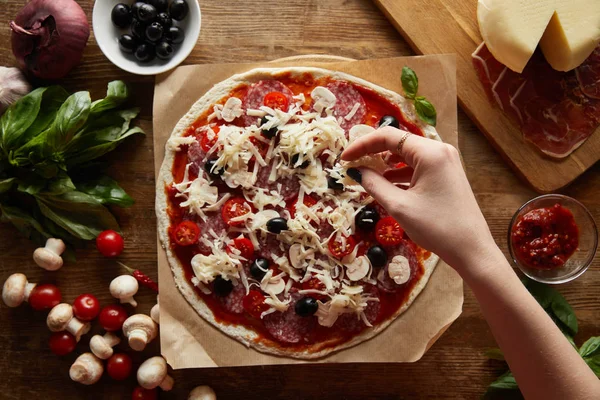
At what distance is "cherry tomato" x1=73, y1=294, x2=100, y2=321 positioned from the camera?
3430mm

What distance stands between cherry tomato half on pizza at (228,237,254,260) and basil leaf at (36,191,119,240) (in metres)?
0.75

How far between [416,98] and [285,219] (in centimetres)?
102

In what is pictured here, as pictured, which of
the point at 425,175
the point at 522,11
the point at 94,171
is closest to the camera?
the point at 425,175

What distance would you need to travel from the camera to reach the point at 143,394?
3.42m

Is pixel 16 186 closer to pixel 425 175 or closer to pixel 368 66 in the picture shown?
pixel 368 66

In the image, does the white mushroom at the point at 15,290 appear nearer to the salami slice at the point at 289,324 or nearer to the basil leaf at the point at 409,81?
the salami slice at the point at 289,324

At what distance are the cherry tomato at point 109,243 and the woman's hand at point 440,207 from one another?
1.70 metres

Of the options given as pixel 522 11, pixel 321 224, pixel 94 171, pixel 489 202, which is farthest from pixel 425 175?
pixel 94 171

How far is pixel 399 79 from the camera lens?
3.40m

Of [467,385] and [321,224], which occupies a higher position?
[321,224]

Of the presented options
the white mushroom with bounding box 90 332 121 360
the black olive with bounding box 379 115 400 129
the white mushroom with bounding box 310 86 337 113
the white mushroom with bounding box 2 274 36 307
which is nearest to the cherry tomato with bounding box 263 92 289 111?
the white mushroom with bounding box 310 86 337 113

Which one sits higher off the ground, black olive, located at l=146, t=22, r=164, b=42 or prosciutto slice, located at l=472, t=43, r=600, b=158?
prosciutto slice, located at l=472, t=43, r=600, b=158

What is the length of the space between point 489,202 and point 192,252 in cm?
179

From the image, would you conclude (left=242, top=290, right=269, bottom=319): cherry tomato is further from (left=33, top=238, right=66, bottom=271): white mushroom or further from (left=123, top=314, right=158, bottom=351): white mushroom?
(left=33, top=238, right=66, bottom=271): white mushroom
